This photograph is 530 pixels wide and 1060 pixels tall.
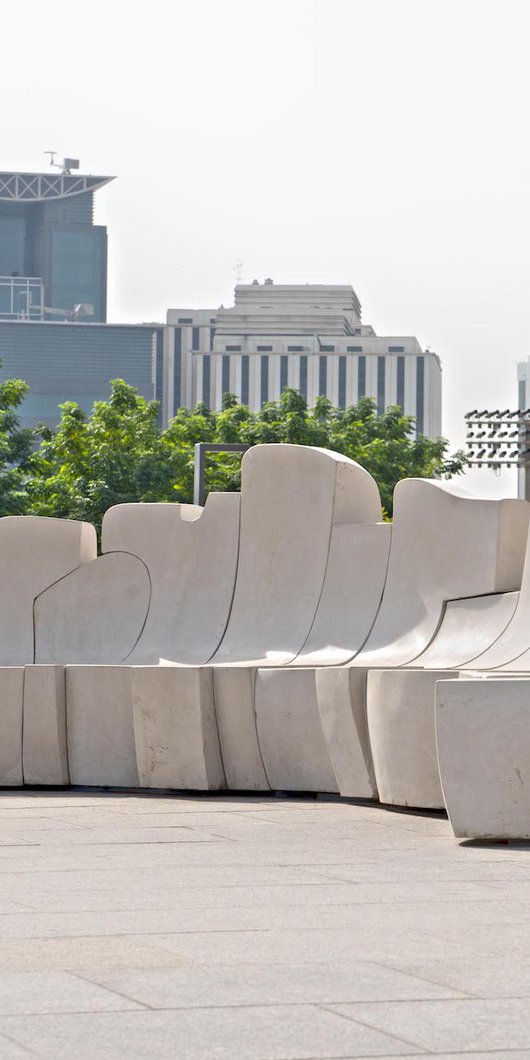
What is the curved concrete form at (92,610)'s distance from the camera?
1547 cm

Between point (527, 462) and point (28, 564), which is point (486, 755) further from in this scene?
point (527, 462)

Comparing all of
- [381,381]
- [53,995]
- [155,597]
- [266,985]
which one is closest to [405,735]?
[155,597]

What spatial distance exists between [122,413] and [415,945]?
118 feet

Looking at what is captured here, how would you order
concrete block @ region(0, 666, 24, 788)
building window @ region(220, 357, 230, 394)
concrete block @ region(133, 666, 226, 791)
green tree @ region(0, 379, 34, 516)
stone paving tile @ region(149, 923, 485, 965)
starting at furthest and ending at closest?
building window @ region(220, 357, 230, 394)
green tree @ region(0, 379, 34, 516)
concrete block @ region(0, 666, 24, 788)
concrete block @ region(133, 666, 226, 791)
stone paving tile @ region(149, 923, 485, 965)

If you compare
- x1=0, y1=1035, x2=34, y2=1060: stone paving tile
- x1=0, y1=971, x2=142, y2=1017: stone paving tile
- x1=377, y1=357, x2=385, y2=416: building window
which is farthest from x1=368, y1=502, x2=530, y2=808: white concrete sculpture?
x1=377, y1=357, x2=385, y2=416: building window

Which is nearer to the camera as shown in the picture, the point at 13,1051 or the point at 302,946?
the point at 13,1051

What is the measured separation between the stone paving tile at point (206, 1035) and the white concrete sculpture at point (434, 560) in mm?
7574

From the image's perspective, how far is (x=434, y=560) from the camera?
1345 cm

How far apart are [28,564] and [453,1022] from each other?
11.5m

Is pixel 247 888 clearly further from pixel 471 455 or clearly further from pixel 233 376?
pixel 233 376

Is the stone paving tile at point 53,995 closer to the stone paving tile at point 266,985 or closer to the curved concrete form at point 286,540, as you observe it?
the stone paving tile at point 266,985

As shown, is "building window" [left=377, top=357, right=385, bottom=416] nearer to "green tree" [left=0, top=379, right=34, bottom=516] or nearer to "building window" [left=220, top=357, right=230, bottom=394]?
"building window" [left=220, top=357, right=230, bottom=394]

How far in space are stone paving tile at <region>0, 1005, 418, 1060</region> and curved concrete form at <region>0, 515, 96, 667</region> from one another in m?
11.1

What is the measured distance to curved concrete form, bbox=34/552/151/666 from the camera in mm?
15469
